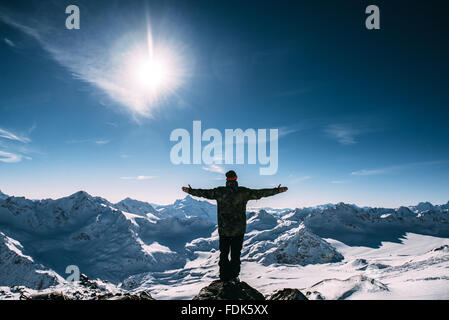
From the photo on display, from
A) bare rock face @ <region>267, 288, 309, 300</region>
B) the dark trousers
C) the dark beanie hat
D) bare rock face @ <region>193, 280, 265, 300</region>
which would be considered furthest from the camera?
the dark beanie hat

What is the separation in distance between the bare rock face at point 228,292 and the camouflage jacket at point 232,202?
207 centimetres

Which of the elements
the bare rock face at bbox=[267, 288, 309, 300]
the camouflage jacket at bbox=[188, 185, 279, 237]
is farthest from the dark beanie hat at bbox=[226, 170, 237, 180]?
the bare rock face at bbox=[267, 288, 309, 300]

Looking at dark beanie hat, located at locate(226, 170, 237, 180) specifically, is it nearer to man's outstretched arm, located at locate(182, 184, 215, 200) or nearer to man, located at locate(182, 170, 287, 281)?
man, located at locate(182, 170, 287, 281)

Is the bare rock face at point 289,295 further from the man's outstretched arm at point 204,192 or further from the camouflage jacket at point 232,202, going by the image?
the man's outstretched arm at point 204,192

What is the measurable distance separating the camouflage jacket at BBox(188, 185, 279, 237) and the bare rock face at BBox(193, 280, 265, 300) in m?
2.07

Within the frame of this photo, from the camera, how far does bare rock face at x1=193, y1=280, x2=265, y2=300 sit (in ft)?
31.9

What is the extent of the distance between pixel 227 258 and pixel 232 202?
2.43m

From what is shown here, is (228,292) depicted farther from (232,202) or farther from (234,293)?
(232,202)

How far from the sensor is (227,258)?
34.7 ft
